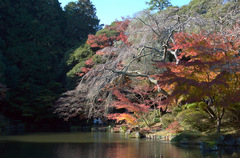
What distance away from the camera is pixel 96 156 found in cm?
547

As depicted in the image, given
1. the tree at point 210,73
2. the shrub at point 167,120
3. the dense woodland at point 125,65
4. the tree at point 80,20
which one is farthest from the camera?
the tree at point 80,20

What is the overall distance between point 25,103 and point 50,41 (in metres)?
6.75

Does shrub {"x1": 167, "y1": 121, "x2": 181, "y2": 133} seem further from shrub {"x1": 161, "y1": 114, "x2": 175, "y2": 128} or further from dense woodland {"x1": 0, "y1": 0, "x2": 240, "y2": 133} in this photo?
shrub {"x1": 161, "y1": 114, "x2": 175, "y2": 128}

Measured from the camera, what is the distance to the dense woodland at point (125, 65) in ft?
22.8

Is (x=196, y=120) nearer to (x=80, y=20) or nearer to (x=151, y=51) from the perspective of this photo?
(x=151, y=51)

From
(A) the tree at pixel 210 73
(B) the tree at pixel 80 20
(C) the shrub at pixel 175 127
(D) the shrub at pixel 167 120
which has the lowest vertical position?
(C) the shrub at pixel 175 127

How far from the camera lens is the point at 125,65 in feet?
33.8

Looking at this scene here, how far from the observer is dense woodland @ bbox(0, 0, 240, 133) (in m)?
6.96

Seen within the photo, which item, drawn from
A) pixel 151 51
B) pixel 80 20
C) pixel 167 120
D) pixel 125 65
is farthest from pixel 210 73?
pixel 80 20

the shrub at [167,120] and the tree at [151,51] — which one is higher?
the tree at [151,51]

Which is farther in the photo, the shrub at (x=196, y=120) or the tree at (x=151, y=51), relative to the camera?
the tree at (x=151, y=51)

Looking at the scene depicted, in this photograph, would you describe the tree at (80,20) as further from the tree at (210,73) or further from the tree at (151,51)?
the tree at (210,73)

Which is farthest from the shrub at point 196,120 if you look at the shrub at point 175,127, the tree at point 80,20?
the tree at point 80,20

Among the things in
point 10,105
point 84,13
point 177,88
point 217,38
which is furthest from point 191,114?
point 84,13
